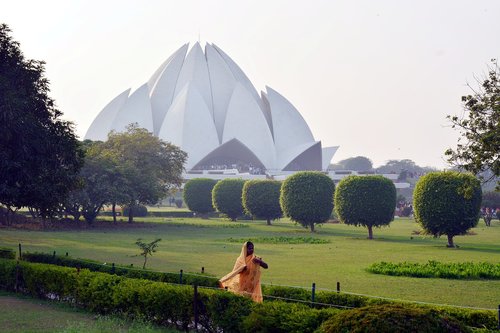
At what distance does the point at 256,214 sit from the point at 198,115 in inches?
1365

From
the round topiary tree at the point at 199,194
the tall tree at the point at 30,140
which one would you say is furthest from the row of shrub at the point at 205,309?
the round topiary tree at the point at 199,194

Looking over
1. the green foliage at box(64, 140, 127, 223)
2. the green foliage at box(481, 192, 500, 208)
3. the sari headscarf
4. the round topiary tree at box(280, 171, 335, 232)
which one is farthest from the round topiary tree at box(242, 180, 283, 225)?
the sari headscarf

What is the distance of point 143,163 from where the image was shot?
39.6 metres

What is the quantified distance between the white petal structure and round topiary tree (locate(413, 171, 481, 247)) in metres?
49.3

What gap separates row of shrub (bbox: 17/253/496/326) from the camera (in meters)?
7.59

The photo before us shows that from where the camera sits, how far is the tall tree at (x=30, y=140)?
17438mm

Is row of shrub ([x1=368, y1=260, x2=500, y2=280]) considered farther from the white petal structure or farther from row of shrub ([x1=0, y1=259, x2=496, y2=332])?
the white petal structure

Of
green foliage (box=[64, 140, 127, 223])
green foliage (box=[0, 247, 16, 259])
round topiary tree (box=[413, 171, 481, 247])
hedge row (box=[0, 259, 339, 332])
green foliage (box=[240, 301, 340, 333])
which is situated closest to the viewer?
green foliage (box=[240, 301, 340, 333])

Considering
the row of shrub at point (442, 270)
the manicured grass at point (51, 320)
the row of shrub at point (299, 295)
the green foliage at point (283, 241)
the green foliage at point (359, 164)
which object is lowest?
the manicured grass at point (51, 320)

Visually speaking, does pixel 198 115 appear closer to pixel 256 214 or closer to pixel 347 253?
pixel 256 214

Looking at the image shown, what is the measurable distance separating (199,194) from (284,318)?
39644 millimetres

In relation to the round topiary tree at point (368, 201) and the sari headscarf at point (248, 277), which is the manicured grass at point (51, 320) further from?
the round topiary tree at point (368, 201)

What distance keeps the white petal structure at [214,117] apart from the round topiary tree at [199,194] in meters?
25.7

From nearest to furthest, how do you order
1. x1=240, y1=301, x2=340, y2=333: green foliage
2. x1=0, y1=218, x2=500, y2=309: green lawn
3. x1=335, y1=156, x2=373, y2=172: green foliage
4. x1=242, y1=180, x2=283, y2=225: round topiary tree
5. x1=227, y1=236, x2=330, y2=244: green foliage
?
x1=240, y1=301, x2=340, y2=333: green foliage < x1=0, y1=218, x2=500, y2=309: green lawn < x1=227, y1=236, x2=330, y2=244: green foliage < x1=242, y1=180, x2=283, y2=225: round topiary tree < x1=335, y1=156, x2=373, y2=172: green foliage
